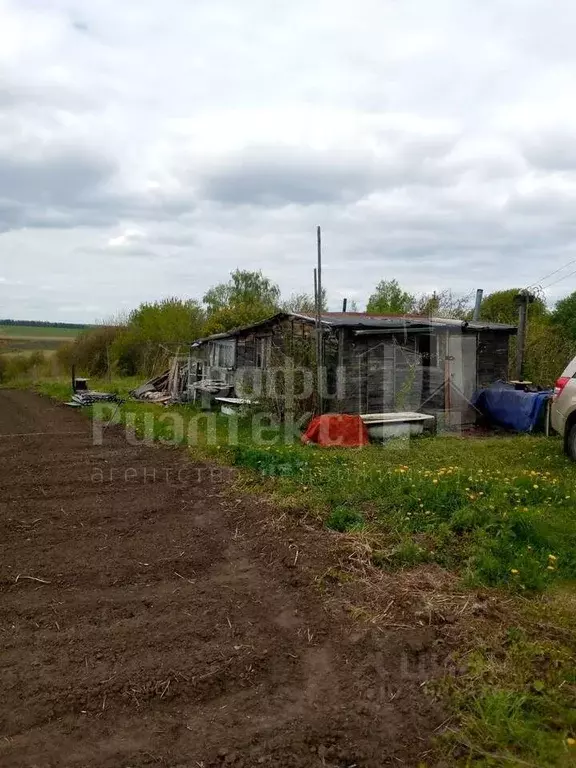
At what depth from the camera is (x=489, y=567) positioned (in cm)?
448

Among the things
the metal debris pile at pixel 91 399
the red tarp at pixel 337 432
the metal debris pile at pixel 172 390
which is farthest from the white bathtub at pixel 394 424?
the metal debris pile at pixel 91 399

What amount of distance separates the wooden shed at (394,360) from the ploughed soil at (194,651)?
6.47m

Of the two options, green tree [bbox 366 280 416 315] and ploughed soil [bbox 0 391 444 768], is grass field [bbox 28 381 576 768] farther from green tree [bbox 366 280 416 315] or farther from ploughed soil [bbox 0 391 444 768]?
green tree [bbox 366 280 416 315]

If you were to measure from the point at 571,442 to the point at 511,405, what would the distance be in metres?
3.85

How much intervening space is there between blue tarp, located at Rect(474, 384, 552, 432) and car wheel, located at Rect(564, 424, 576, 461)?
3.23 m

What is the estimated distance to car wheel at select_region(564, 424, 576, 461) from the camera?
869 cm

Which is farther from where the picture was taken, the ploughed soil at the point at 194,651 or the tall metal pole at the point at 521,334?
the tall metal pole at the point at 521,334

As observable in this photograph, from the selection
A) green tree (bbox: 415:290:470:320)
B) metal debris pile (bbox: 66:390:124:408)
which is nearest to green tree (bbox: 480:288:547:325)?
green tree (bbox: 415:290:470:320)

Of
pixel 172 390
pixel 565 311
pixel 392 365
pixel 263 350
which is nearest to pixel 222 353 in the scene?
pixel 172 390

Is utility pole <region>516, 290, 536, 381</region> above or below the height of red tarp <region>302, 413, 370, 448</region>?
above

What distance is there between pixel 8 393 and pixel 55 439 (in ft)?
44.9

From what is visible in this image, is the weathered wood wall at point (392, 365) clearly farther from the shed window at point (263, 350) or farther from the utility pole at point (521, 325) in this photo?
the shed window at point (263, 350)

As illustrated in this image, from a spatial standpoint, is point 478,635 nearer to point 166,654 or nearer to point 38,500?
point 166,654

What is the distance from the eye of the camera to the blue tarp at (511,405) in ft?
39.3
